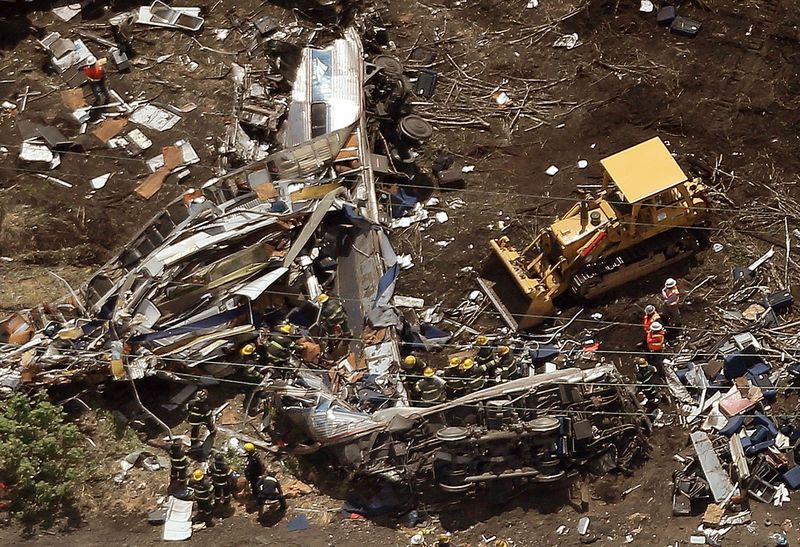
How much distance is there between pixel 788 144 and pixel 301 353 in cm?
906

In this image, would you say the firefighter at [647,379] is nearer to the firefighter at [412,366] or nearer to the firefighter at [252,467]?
the firefighter at [412,366]

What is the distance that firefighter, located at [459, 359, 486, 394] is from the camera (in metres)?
13.5

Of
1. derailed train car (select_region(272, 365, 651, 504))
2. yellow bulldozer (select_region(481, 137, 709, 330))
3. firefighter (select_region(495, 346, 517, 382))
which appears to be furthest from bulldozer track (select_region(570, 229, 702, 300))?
derailed train car (select_region(272, 365, 651, 504))

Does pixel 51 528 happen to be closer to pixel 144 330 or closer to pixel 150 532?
pixel 150 532

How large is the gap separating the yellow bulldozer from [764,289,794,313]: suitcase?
53.2 inches

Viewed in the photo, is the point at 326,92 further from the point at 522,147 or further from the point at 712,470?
the point at 712,470

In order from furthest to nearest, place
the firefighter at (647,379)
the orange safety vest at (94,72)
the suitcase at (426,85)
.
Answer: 1. the orange safety vest at (94,72)
2. the suitcase at (426,85)
3. the firefighter at (647,379)

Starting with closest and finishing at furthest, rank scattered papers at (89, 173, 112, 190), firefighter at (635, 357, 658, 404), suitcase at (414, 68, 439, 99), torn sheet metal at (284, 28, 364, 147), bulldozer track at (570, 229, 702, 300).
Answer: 1. firefighter at (635, 357, 658, 404)
2. bulldozer track at (570, 229, 702, 300)
3. torn sheet metal at (284, 28, 364, 147)
4. scattered papers at (89, 173, 112, 190)
5. suitcase at (414, 68, 439, 99)

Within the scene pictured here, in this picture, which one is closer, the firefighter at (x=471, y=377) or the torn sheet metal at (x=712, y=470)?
the torn sheet metal at (x=712, y=470)

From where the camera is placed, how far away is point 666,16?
1755cm

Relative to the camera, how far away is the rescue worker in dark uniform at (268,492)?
12914 millimetres

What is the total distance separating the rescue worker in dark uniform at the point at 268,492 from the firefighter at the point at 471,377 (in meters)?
2.94

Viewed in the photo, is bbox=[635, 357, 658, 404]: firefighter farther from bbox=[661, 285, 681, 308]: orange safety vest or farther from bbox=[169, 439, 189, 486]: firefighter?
bbox=[169, 439, 189, 486]: firefighter

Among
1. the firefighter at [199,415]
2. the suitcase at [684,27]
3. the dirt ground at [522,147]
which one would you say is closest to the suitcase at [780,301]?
the dirt ground at [522,147]
